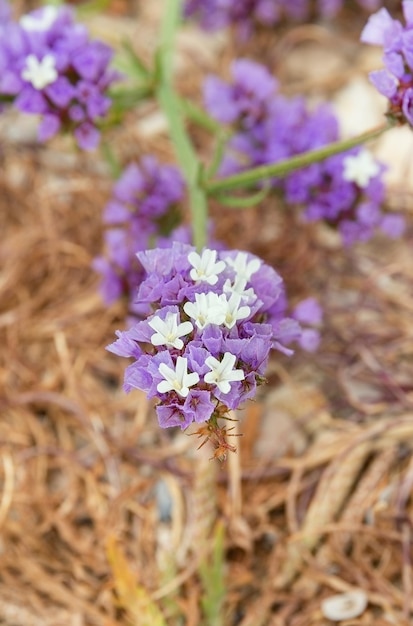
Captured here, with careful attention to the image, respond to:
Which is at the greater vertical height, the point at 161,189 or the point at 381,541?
the point at 161,189

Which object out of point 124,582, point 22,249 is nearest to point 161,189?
point 22,249

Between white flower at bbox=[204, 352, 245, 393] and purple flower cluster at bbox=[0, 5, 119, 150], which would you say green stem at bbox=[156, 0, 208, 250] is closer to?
purple flower cluster at bbox=[0, 5, 119, 150]

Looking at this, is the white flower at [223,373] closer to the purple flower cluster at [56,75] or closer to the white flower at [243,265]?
the white flower at [243,265]

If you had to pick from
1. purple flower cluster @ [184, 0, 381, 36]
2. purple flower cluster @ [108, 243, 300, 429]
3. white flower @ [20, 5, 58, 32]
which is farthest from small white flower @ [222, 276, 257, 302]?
purple flower cluster @ [184, 0, 381, 36]

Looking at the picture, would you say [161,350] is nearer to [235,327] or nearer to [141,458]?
[235,327]

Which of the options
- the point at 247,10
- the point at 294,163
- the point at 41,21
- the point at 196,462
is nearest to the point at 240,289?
the point at 294,163

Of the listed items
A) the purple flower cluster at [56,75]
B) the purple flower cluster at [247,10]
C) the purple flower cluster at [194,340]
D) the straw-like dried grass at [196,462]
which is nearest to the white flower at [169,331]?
the purple flower cluster at [194,340]

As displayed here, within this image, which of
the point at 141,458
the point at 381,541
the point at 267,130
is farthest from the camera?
the point at 267,130
